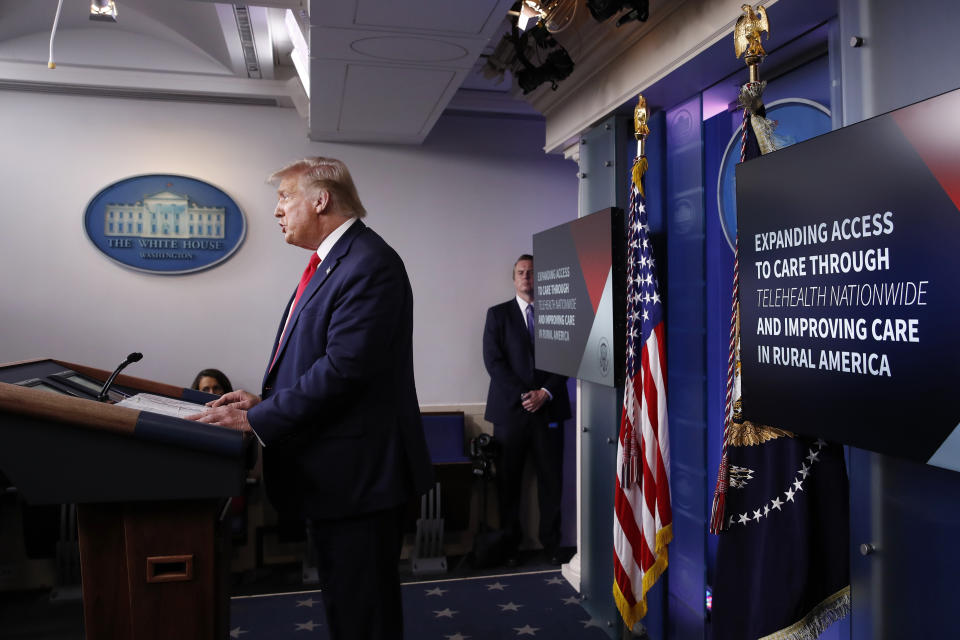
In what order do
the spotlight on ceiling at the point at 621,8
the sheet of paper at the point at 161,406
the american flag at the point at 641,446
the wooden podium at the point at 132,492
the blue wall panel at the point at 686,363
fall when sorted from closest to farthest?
the wooden podium at the point at 132,492 < the sheet of paper at the point at 161,406 < the spotlight on ceiling at the point at 621,8 < the american flag at the point at 641,446 < the blue wall panel at the point at 686,363

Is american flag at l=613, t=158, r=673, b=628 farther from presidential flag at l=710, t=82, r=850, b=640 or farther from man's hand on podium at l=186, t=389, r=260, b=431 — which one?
man's hand on podium at l=186, t=389, r=260, b=431

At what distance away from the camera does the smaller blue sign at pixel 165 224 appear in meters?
4.03

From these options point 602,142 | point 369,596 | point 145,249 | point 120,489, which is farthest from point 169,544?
point 145,249

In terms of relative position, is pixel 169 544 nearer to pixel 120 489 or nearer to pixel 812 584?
pixel 120 489

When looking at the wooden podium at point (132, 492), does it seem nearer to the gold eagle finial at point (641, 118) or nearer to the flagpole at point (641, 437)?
the flagpole at point (641, 437)

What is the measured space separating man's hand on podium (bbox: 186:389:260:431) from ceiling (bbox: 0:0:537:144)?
4.86ft

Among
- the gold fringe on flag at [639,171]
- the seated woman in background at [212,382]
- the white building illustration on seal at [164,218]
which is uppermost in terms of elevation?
the white building illustration on seal at [164,218]

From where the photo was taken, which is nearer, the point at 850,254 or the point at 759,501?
the point at 850,254

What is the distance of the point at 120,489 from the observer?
1.32m

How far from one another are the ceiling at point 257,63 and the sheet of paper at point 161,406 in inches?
60.3

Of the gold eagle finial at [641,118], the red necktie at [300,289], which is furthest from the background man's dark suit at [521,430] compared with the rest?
the red necktie at [300,289]

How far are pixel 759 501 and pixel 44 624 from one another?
328 centimetres

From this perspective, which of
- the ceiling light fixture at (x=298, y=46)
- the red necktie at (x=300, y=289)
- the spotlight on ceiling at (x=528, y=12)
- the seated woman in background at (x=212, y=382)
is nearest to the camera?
the red necktie at (x=300, y=289)

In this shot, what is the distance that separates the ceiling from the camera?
2.80m
